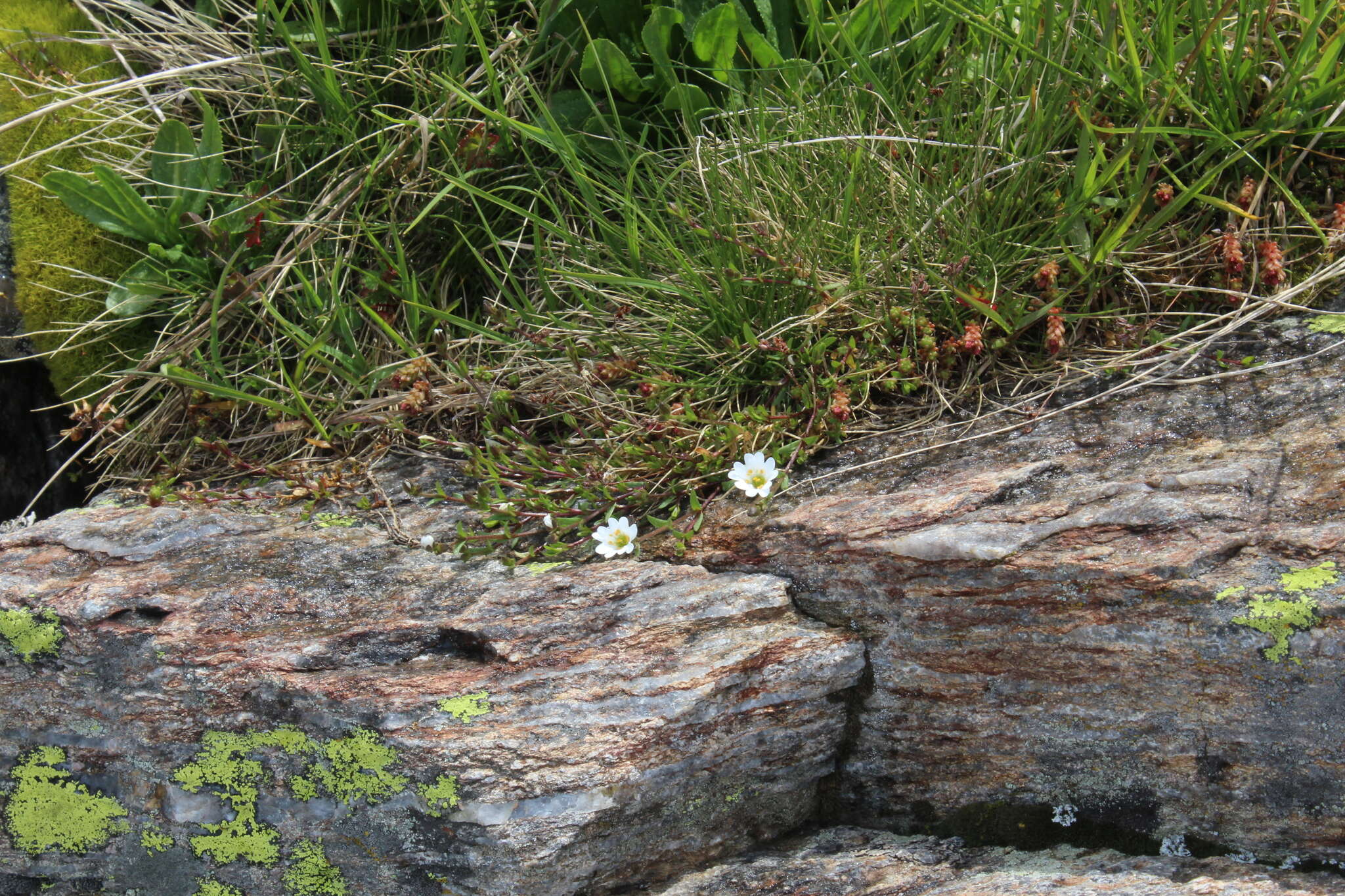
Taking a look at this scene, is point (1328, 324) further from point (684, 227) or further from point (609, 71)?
point (609, 71)

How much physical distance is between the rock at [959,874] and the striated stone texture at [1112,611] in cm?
10

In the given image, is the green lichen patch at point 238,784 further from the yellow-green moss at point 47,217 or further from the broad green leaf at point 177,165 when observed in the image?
the broad green leaf at point 177,165

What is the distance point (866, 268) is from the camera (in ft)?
10.0

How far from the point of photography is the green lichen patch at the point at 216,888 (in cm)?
231

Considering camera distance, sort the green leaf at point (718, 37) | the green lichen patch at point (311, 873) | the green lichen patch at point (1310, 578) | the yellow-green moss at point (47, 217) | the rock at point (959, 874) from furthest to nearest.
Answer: the yellow-green moss at point (47, 217) → the green leaf at point (718, 37) → the green lichen patch at point (311, 873) → the green lichen patch at point (1310, 578) → the rock at point (959, 874)

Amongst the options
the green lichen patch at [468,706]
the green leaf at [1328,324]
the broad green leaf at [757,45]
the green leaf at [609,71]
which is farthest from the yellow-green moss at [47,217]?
the green leaf at [1328,324]

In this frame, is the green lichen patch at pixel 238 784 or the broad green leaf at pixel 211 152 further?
the broad green leaf at pixel 211 152

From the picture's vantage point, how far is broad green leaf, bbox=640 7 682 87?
11.4 ft

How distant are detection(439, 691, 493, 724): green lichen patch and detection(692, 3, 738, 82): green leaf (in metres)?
2.33

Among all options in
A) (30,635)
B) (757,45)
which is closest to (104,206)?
(30,635)

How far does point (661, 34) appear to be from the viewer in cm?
350

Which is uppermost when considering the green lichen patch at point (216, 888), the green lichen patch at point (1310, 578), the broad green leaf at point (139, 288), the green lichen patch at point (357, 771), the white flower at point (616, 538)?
the broad green leaf at point (139, 288)

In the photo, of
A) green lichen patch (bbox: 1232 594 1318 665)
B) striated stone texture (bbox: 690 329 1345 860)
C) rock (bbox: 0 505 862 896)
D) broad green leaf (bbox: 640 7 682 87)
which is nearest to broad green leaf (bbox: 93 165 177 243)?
rock (bbox: 0 505 862 896)

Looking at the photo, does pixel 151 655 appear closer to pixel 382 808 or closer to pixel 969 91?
pixel 382 808
